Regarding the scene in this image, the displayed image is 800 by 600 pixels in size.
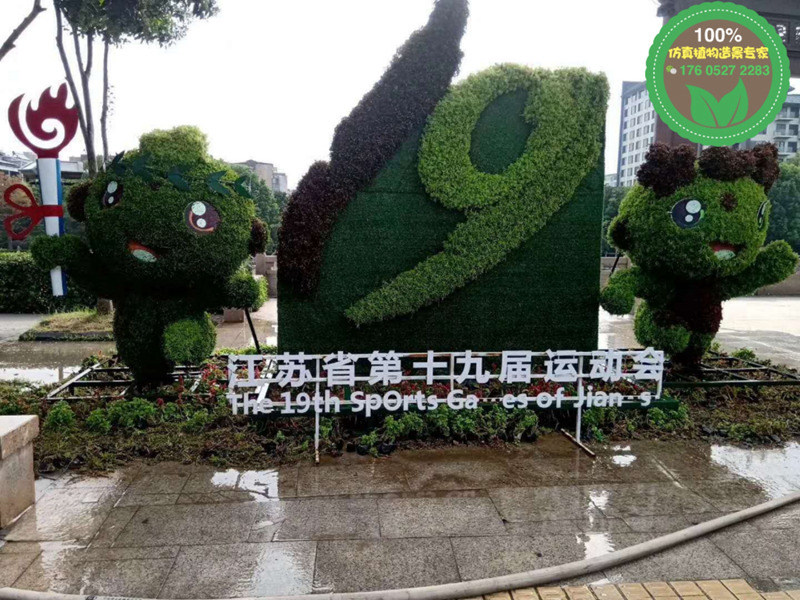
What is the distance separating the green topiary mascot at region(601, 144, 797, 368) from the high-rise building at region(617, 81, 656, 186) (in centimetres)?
8729

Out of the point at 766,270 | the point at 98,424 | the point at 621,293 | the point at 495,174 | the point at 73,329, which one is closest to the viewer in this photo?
the point at 98,424

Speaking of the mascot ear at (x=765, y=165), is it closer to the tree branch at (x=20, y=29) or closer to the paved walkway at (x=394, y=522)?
the paved walkway at (x=394, y=522)

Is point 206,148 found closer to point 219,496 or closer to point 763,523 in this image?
point 219,496

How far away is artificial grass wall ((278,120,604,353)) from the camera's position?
8.06 m

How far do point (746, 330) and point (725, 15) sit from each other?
845cm

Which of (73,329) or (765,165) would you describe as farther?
(73,329)

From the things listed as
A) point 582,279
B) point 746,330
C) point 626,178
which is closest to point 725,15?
point 582,279

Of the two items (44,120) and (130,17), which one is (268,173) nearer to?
(130,17)

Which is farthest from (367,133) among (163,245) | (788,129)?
(788,129)

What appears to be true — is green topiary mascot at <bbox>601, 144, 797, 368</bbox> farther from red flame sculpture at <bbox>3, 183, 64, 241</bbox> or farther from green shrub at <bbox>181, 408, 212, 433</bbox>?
red flame sculpture at <bbox>3, 183, 64, 241</bbox>

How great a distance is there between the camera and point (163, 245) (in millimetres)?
7410

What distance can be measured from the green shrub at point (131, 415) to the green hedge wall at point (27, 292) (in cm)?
1190

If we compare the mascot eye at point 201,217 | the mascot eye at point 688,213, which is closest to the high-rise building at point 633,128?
the mascot eye at point 688,213

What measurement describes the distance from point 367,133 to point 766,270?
5.73 metres
